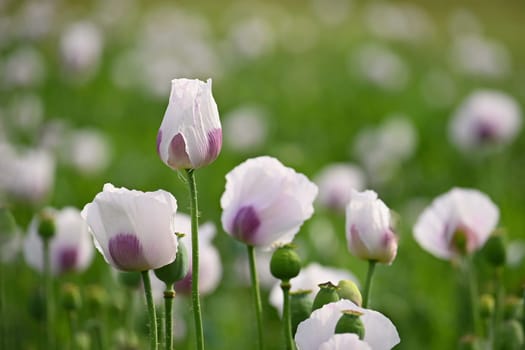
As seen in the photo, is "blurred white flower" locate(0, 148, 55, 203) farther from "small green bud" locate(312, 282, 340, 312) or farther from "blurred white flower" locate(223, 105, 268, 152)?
"blurred white flower" locate(223, 105, 268, 152)

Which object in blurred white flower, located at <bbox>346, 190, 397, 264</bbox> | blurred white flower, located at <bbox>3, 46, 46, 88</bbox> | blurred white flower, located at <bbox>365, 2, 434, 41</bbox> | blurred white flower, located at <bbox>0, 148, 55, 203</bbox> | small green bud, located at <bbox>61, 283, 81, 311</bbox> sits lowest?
small green bud, located at <bbox>61, 283, 81, 311</bbox>

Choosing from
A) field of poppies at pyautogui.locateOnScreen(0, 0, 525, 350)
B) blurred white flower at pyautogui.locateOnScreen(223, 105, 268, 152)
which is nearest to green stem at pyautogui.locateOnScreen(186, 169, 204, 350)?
field of poppies at pyautogui.locateOnScreen(0, 0, 525, 350)

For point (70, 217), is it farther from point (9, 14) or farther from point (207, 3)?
point (207, 3)

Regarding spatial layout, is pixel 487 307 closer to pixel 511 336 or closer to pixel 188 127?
pixel 511 336

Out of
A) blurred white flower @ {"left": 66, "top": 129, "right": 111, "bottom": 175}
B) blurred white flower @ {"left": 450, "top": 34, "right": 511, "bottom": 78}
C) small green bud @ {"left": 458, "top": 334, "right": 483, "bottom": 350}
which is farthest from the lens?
blurred white flower @ {"left": 450, "top": 34, "right": 511, "bottom": 78}

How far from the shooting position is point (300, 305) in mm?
1051

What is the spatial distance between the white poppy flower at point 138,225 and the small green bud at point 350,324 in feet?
0.64

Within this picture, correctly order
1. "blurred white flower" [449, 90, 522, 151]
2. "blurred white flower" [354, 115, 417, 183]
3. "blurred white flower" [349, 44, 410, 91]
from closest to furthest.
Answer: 1. "blurred white flower" [449, 90, 522, 151]
2. "blurred white flower" [354, 115, 417, 183]
3. "blurred white flower" [349, 44, 410, 91]

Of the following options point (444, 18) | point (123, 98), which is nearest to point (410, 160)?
point (123, 98)

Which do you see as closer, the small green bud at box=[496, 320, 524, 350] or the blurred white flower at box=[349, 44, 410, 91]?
the small green bud at box=[496, 320, 524, 350]

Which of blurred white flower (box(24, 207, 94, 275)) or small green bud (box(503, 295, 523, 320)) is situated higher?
blurred white flower (box(24, 207, 94, 275))

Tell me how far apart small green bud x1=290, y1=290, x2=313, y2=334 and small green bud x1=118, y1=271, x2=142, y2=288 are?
298 millimetres

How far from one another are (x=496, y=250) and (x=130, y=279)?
55cm

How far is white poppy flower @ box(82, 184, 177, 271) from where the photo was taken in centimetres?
90
